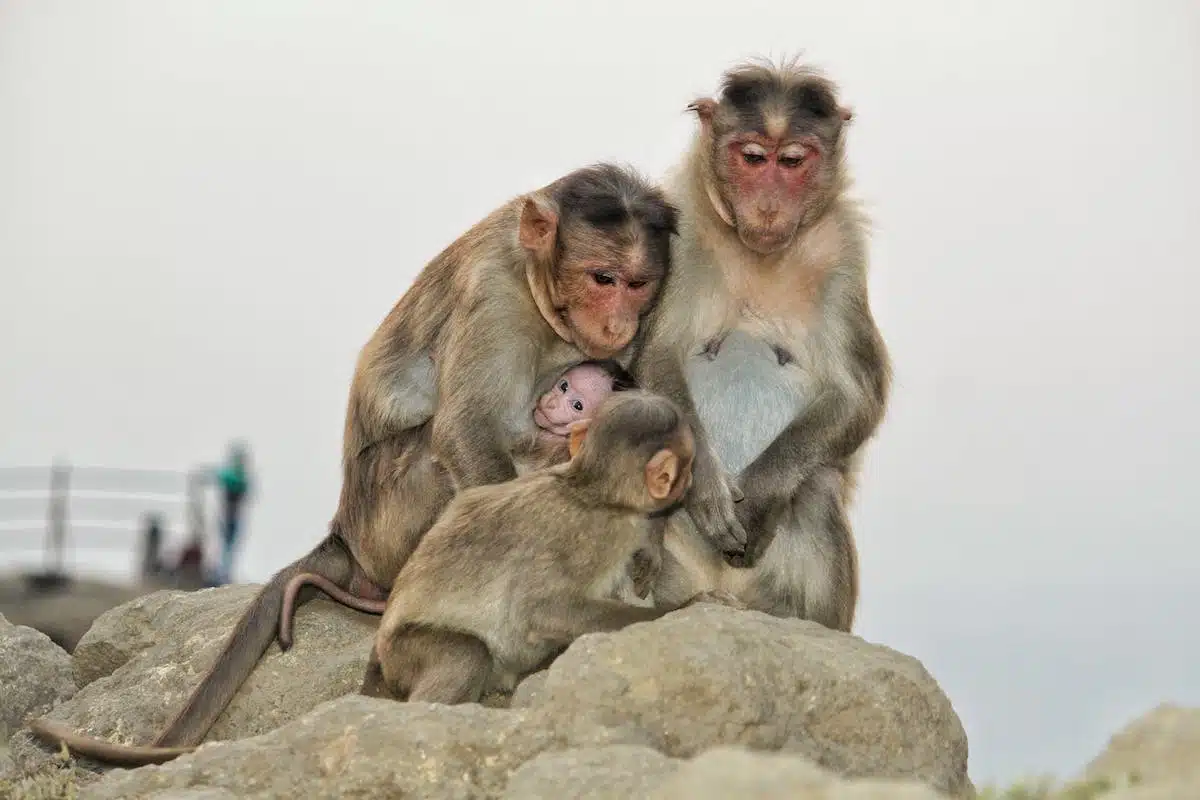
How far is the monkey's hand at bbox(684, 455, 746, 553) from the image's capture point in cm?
676

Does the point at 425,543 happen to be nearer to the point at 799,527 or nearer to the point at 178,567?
the point at 799,527

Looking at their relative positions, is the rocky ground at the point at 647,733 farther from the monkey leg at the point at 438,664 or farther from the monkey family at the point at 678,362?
the monkey family at the point at 678,362

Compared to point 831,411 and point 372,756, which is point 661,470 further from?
point 831,411

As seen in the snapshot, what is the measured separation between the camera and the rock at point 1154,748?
189 inches

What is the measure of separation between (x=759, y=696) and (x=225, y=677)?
8.22ft

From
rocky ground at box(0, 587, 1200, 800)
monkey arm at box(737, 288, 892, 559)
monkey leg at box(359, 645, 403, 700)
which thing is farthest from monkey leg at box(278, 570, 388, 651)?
rocky ground at box(0, 587, 1200, 800)

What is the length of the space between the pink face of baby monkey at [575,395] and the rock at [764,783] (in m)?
2.85

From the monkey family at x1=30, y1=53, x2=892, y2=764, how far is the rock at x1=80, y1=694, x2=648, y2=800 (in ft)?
3.47

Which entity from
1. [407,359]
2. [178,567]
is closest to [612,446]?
[407,359]

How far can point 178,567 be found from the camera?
20.9 meters

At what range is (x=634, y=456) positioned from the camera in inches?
227

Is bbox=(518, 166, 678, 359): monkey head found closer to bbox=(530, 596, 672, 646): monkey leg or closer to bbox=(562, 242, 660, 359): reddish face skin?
bbox=(562, 242, 660, 359): reddish face skin

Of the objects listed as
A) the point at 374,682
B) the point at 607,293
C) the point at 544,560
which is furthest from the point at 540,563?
the point at 607,293

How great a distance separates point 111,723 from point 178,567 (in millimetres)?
13850
